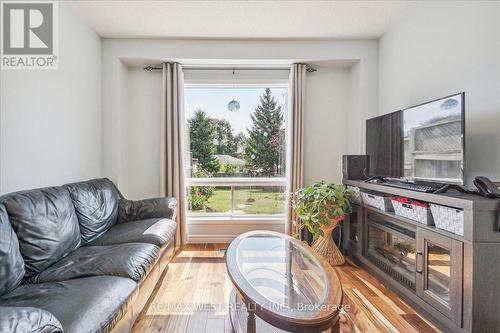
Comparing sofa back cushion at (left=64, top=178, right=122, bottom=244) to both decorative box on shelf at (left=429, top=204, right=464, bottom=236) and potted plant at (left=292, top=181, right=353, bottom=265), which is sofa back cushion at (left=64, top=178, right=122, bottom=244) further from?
decorative box on shelf at (left=429, top=204, right=464, bottom=236)

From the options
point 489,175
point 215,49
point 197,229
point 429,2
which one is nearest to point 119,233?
point 197,229

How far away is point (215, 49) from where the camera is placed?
3.22 metres

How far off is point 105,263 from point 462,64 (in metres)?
3.02

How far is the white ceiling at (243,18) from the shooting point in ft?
8.25

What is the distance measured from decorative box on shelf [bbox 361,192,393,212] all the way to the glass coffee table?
870 millimetres

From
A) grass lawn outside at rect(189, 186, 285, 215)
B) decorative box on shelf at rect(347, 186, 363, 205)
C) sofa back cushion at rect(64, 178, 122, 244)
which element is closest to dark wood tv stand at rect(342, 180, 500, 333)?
decorative box on shelf at rect(347, 186, 363, 205)

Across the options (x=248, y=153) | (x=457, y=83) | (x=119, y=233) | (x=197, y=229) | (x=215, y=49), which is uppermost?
(x=215, y=49)

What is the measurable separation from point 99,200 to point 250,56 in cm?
238

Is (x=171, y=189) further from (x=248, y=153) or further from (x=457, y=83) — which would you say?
(x=457, y=83)

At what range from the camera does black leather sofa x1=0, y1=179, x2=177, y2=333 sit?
1.14 metres

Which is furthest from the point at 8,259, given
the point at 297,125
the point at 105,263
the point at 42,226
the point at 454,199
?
the point at 297,125

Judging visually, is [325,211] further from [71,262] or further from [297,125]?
[71,262]

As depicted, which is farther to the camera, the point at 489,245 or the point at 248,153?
the point at 248,153

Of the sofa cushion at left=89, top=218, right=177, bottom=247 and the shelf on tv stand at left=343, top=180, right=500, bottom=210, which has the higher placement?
the shelf on tv stand at left=343, top=180, right=500, bottom=210
